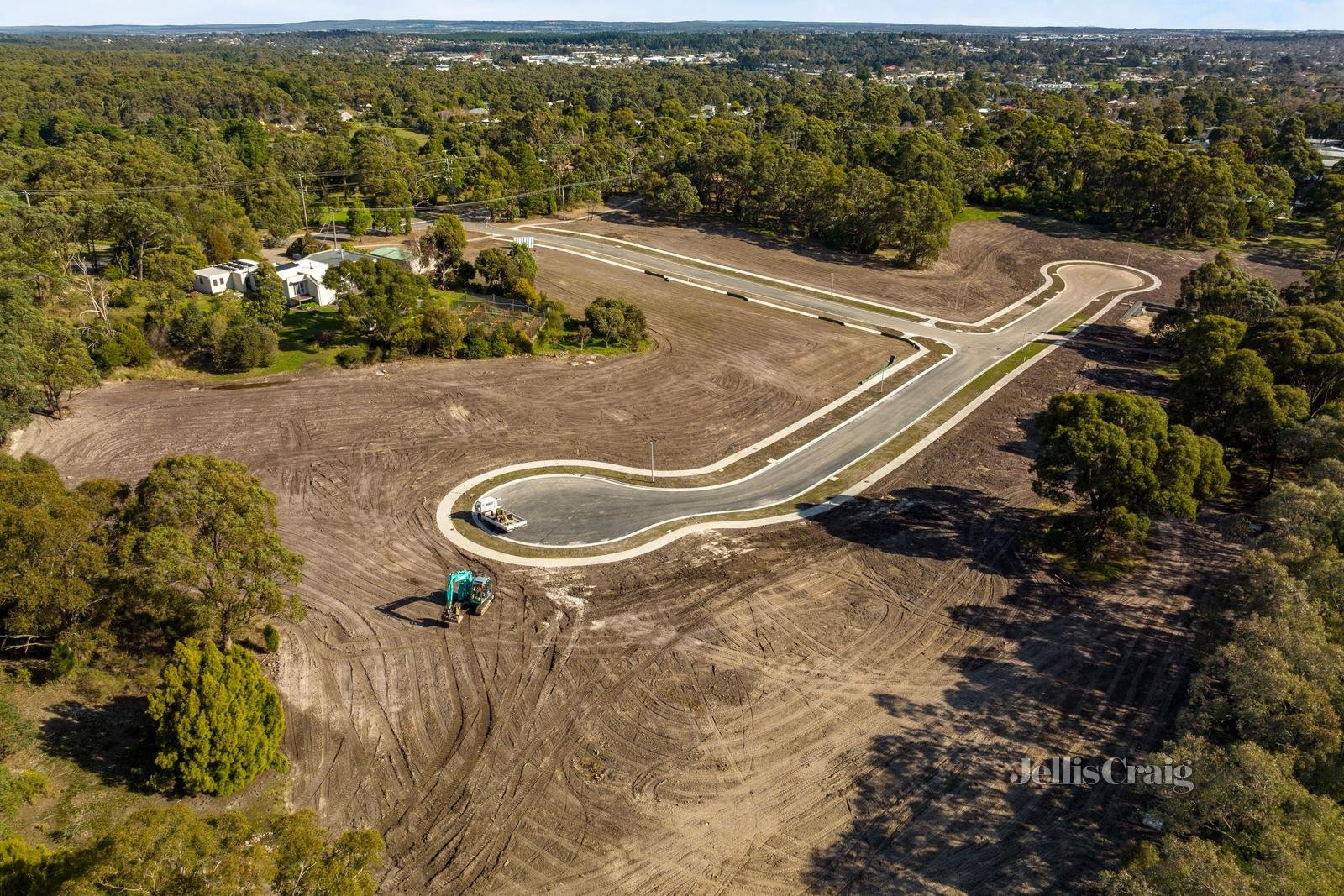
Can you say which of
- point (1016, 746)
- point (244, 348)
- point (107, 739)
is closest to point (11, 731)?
point (107, 739)

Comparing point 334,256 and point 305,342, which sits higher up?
point 334,256

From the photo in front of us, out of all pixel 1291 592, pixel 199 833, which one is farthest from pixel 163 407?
pixel 1291 592

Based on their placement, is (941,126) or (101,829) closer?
(101,829)

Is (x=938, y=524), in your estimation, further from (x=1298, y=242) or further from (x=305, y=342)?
(x=1298, y=242)

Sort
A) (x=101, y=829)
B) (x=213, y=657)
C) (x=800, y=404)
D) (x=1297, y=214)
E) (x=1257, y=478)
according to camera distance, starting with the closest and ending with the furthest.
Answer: (x=101, y=829), (x=213, y=657), (x=1257, y=478), (x=800, y=404), (x=1297, y=214)

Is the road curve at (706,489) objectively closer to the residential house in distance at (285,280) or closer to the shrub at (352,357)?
the shrub at (352,357)

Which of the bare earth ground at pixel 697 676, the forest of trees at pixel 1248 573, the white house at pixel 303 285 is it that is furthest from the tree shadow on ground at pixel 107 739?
the white house at pixel 303 285

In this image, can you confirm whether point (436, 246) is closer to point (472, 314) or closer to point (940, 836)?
point (472, 314)
